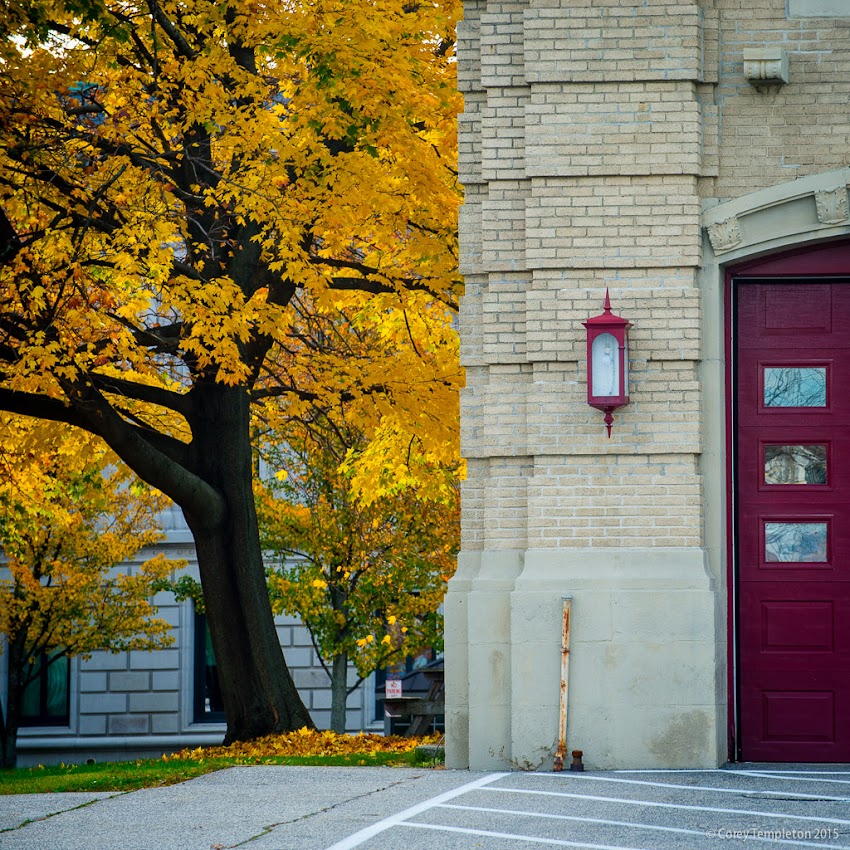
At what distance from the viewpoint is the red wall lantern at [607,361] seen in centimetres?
1031

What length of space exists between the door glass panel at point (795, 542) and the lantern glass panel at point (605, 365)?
1.71 meters

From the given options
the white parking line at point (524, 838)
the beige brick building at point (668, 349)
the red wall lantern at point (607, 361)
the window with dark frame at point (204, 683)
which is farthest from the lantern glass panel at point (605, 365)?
the window with dark frame at point (204, 683)

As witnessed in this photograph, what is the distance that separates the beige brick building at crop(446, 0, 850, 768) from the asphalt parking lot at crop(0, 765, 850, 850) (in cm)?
95

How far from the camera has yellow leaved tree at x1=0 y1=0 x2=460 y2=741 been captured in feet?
44.5

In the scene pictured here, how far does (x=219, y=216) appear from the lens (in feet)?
50.3

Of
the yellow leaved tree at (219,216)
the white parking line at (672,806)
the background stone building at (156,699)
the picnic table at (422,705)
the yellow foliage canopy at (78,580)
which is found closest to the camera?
the white parking line at (672,806)

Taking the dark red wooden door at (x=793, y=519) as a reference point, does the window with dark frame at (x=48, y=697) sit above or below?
below

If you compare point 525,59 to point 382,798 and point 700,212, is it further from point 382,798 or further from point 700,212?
point 382,798

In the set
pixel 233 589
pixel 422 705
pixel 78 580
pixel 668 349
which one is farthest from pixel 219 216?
pixel 78 580

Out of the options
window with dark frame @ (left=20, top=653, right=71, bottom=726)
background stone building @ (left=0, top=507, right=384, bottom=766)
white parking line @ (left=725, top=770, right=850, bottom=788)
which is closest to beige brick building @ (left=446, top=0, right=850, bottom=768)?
white parking line @ (left=725, top=770, right=850, bottom=788)

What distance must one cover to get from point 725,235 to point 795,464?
1840 mm

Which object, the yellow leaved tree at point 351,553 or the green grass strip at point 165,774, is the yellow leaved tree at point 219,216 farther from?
the yellow leaved tree at point 351,553

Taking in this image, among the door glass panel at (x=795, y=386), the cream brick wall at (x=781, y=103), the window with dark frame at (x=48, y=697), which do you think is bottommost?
the window with dark frame at (x=48, y=697)

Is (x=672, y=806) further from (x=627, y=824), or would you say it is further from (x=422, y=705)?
(x=422, y=705)
